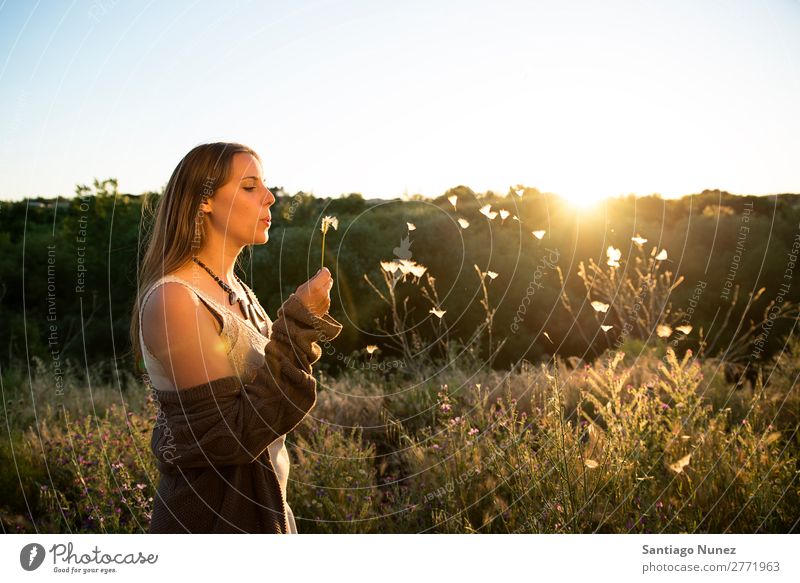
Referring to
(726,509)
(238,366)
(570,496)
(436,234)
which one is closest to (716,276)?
(436,234)

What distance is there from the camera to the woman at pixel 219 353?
230cm

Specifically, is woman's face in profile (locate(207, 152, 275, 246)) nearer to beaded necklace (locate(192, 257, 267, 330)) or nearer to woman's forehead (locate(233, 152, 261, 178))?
woman's forehead (locate(233, 152, 261, 178))

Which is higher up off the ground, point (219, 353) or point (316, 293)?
point (316, 293)

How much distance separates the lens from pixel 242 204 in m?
2.67

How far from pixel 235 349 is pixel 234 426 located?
36 centimetres

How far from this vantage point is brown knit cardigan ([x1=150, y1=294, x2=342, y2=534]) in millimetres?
2285

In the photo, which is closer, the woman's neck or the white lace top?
the white lace top

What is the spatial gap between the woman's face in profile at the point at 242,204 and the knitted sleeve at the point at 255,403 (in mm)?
471

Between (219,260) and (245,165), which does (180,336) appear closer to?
(219,260)
